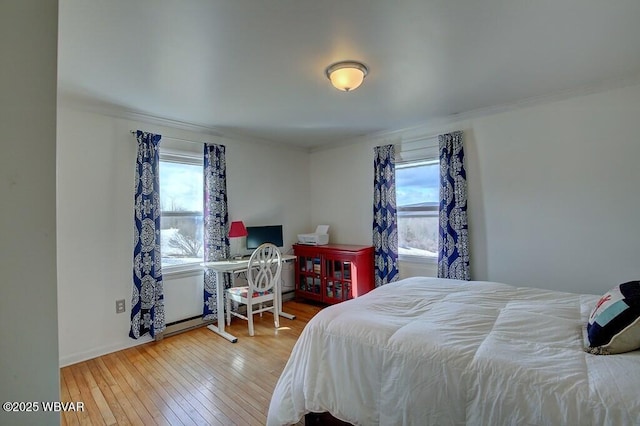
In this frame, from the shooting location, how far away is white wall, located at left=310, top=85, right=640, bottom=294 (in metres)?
2.53

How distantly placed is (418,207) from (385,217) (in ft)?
1.37

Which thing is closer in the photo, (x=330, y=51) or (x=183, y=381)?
(x=330, y=51)

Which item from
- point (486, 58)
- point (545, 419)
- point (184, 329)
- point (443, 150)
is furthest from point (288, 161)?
point (545, 419)

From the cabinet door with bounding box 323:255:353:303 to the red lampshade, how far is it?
116 cm

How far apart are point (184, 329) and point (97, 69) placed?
2.63 metres

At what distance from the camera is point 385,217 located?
12.7 ft

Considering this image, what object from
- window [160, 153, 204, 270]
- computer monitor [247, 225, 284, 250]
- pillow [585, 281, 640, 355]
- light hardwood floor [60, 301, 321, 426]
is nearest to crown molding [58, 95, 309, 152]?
window [160, 153, 204, 270]

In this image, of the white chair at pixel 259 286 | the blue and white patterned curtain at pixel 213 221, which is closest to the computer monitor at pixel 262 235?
the blue and white patterned curtain at pixel 213 221

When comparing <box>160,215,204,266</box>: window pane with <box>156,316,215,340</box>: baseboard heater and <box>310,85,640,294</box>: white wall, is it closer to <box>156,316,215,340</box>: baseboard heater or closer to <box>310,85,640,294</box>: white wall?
<box>156,316,215,340</box>: baseboard heater

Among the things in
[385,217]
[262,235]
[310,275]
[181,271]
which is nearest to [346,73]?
[385,217]

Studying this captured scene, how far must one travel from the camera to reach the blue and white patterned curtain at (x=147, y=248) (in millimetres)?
3014

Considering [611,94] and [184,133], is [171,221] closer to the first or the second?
[184,133]

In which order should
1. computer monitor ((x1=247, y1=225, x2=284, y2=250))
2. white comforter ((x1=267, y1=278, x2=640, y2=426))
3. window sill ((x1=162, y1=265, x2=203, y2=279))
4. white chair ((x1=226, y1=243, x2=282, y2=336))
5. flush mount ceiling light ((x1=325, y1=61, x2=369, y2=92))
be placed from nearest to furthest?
white comforter ((x1=267, y1=278, x2=640, y2=426)) → flush mount ceiling light ((x1=325, y1=61, x2=369, y2=92)) → white chair ((x1=226, y1=243, x2=282, y2=336)) → window sill ((x1=162, y1=265, x2=203, y2=279)) → computer monitor ((x1=247, y1=225, x2=284, y2=250))

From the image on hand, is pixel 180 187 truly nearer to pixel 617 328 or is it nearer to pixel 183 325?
pixel 183 325
